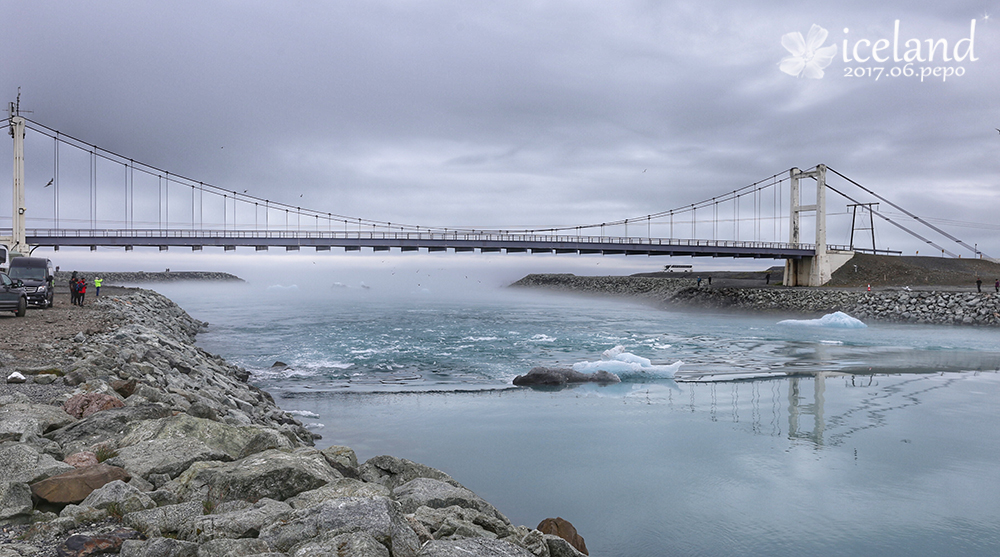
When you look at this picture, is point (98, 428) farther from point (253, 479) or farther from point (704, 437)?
point (704, 437)

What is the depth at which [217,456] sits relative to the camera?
19.9 ft

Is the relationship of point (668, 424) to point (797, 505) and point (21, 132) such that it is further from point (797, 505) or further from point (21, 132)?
point (21, 132)

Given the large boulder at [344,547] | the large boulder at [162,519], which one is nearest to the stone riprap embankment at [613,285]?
the large boulder at [162,519]

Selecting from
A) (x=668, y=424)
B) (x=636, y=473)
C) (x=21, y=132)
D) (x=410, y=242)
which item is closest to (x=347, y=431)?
(x=636, y=473)

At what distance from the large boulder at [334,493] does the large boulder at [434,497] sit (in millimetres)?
605

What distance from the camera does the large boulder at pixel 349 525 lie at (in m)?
3.96

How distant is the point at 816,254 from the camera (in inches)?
2453

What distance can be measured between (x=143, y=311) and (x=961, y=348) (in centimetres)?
3931

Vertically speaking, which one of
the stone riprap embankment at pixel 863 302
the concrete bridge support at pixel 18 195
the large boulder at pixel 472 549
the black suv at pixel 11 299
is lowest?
the stone riprap embankment at pixel 863 302

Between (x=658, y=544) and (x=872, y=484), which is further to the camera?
(x=872, y=484)

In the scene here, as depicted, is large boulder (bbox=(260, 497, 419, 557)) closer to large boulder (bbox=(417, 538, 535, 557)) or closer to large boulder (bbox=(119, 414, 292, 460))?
large boulder (bbox=(417, 538, 535, 557))

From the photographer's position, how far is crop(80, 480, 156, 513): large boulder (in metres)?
4.50

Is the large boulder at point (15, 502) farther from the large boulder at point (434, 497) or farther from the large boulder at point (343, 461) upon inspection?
the large boulder at point (434, 497)

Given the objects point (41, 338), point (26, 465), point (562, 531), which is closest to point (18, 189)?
point (41, 338)
